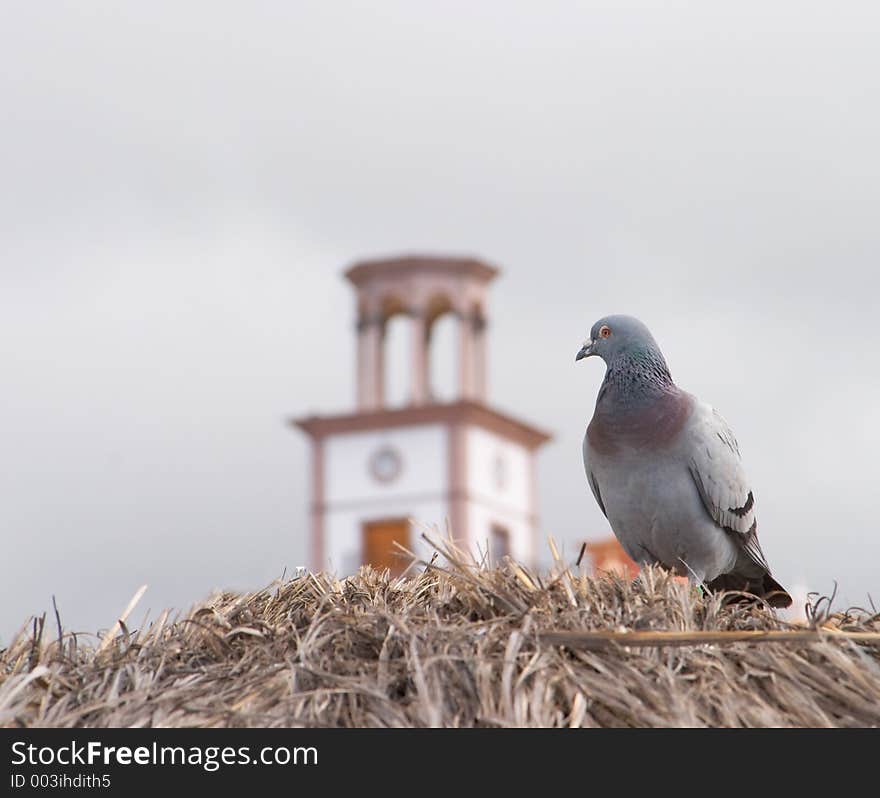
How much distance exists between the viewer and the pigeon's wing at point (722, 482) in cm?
596

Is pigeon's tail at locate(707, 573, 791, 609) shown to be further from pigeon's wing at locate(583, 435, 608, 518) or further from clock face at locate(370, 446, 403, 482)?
clock face at locate(370, 446, 403, 482)

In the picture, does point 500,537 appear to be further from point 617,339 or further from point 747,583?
point 617,339

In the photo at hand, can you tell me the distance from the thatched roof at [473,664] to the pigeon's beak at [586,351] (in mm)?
2342

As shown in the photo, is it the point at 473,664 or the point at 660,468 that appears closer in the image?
the point at 473,664

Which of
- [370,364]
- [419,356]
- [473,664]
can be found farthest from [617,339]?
[370,364]

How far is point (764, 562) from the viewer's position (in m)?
6.15

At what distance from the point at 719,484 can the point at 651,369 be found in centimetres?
51

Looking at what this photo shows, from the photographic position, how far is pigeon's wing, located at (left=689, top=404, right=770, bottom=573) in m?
5.96

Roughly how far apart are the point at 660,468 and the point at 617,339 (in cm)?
53

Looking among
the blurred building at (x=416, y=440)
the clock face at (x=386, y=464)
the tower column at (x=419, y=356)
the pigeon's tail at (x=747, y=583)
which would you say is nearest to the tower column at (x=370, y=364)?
the blurred building at (x=416, y=440)

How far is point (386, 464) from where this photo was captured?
66.7 meters

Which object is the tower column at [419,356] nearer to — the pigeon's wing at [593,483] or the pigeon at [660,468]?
the pigeon's wing at [593,483]

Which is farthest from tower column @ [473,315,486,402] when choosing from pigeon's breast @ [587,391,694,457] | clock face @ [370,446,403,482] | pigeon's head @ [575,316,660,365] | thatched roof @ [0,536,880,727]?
thatched roof @ [0,536,880,727]
